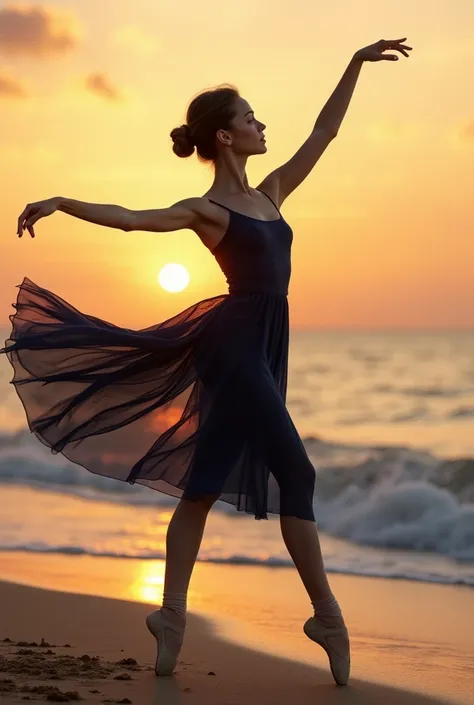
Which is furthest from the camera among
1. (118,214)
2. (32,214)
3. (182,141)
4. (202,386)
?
(182,141)

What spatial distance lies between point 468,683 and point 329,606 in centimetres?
74

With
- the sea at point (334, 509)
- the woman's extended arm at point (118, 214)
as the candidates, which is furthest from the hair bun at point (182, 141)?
the sea at point (334, 509)

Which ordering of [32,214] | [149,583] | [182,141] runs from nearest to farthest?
[32,214] < [182,141] < [149,583]

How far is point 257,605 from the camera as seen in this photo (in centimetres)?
691

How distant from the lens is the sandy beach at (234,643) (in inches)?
187

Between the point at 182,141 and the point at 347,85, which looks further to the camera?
the point at 347,85

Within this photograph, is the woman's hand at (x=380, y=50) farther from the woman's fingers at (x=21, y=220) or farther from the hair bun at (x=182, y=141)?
the woman's fingers at (x=21, y=220)

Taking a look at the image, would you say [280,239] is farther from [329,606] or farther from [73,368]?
[329,606]

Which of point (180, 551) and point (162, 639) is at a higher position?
point (180, 551)

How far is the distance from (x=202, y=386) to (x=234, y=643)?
147 centimetres

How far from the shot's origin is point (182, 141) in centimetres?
515

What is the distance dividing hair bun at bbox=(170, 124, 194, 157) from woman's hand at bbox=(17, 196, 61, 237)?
87cm

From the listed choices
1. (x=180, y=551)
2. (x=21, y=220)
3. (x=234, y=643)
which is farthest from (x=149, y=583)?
(x=21, y=220)

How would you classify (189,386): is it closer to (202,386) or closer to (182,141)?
(202,386)
